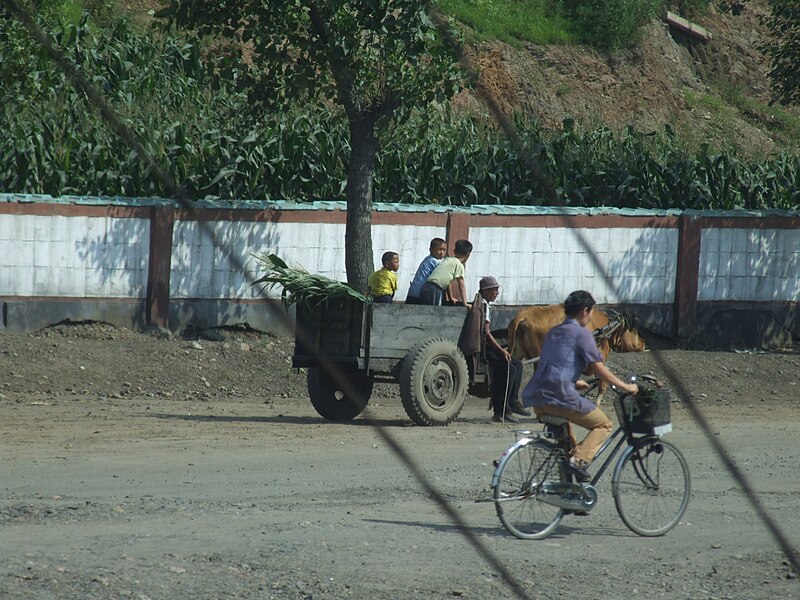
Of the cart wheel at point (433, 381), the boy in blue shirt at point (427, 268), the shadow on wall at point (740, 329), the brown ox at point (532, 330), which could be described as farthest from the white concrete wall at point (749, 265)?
the cart wheel at point (433, 381)

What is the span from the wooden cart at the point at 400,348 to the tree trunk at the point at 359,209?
3596 mm

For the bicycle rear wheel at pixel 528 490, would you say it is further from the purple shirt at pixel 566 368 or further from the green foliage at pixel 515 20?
the green foliage at pixel 515 20

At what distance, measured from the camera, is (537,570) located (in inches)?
307

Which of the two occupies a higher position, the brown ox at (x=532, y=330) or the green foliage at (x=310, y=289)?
the green foliage at (x=310, y=289)

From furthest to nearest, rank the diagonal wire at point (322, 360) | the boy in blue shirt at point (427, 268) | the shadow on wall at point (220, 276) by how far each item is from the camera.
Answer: the shadow on wall at point (220, 276), the boy in blue shirt at point (427, 268), the diagonal wire at point (322, 360)

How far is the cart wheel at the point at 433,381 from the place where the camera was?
42.8ft

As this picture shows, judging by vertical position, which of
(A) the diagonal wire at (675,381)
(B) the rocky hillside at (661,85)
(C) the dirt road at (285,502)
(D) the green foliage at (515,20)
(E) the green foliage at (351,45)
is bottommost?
(C) the dirt road at (285,502)

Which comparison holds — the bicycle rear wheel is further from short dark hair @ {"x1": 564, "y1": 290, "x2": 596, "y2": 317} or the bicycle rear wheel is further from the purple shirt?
short dark hair @ {"x1": 564, "y1": 290, "x2": 596, "y2": 317}

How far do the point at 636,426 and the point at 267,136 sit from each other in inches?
495

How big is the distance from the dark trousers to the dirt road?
1.13ft

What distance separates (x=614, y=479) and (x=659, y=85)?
2705 centimetres

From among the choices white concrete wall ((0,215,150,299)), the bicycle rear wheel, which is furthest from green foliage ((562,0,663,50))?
the bicycle rear wheel

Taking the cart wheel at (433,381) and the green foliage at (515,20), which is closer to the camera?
the cart wheel at (433,381)

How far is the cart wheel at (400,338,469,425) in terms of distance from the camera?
1304cm
